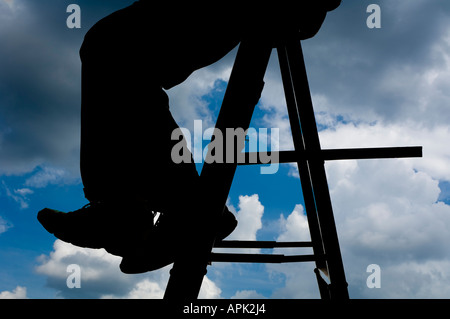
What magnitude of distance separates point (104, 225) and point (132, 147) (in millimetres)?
481

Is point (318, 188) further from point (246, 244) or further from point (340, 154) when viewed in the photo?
point (246, 244)

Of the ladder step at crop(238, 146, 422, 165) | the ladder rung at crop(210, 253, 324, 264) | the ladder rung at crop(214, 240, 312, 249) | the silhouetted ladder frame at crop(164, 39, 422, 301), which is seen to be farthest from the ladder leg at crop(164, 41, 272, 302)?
the ladder rung at crop(214, 240, 312, 249)

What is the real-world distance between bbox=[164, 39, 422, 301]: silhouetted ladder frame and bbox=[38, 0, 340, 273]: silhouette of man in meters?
0.12

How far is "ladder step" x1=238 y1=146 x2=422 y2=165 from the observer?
7.25 ft

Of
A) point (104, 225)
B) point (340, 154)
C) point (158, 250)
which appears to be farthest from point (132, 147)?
point (340, 154)

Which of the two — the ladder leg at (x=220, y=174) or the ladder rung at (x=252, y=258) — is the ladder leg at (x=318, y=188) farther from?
the ladder leg at (x=220, y=174)

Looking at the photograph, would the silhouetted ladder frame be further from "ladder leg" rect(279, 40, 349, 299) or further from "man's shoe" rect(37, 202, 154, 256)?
"man's shoe" rect(37, 202, 154, 256)

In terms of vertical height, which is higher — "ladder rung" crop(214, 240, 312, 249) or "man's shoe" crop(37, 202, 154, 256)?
"ladder rung" crop(214, 240, 312, 249)

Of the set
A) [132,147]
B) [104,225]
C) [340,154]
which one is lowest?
[104,225]

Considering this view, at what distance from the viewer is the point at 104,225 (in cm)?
191

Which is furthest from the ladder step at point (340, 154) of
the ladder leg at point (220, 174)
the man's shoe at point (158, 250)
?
the man's shoe at point (158, 250)

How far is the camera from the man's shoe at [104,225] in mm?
1901
